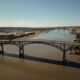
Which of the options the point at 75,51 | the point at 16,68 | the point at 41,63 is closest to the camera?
the point at 16,68

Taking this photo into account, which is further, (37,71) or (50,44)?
(50,44)

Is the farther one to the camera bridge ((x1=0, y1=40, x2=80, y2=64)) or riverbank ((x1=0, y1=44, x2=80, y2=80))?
bridge ((x1=0, y1=40, x2=80, y2=64))

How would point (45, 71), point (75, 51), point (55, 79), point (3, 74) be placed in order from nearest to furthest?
point (55, 79) → point (3, 74) → point (45, 71) → point (75, 51)

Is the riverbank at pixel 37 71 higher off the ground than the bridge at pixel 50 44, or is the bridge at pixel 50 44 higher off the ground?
the bridge at pixel 50 44

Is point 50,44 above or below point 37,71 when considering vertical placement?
above

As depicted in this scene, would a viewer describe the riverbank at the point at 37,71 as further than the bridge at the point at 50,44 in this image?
No

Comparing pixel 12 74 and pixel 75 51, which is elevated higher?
pixel 75 51

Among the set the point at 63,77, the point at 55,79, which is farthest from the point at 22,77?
the point at 63,77

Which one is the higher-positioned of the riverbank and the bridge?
the bridge

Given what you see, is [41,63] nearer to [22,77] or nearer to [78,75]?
[22,77]

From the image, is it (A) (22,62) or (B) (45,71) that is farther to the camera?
(A) (22,62)
